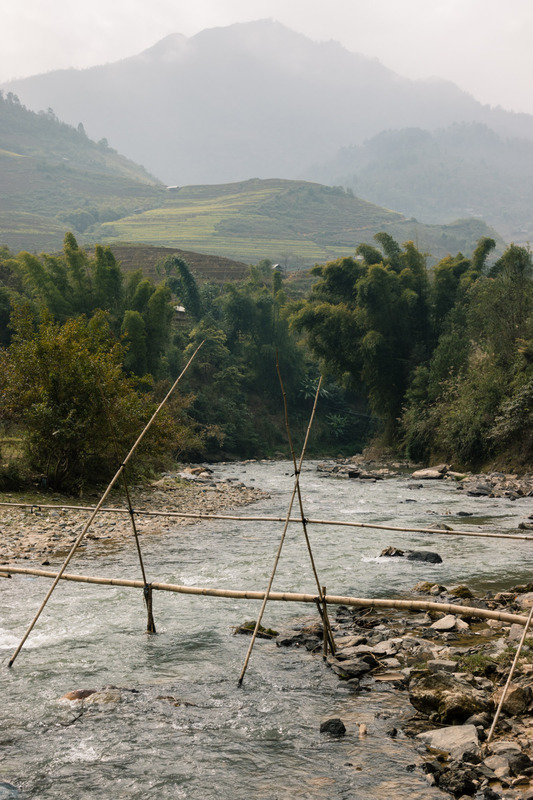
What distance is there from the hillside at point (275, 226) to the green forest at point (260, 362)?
54211 mm

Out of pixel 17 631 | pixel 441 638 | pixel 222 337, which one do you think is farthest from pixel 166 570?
pixel 222 337

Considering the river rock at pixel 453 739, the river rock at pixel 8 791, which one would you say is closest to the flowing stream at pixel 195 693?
the river rock at pixel 8 791

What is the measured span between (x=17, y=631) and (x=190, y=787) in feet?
10.1

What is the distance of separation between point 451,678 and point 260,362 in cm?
3593

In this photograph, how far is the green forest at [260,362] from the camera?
1391 centimetres

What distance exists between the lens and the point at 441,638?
238 inches

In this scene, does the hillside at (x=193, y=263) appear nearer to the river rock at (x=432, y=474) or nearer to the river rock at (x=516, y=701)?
the river rock at (x=432, y=474)

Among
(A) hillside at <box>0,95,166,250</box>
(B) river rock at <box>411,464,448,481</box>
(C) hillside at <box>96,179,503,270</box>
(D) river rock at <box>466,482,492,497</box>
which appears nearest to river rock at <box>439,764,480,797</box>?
(D) river rock at <box>466,482,492,497</box>

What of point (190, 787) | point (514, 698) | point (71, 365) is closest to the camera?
point (190, 787)

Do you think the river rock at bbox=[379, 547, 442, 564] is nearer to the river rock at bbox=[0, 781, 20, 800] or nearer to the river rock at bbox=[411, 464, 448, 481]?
the river rock at bbox=[0, 781, 20, 800]

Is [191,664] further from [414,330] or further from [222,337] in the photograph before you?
[222,337]

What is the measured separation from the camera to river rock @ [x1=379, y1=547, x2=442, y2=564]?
962 cm

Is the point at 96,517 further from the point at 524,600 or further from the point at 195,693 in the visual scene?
the point at 524,600

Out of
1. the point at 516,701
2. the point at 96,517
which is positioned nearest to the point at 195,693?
the point at 516,701
